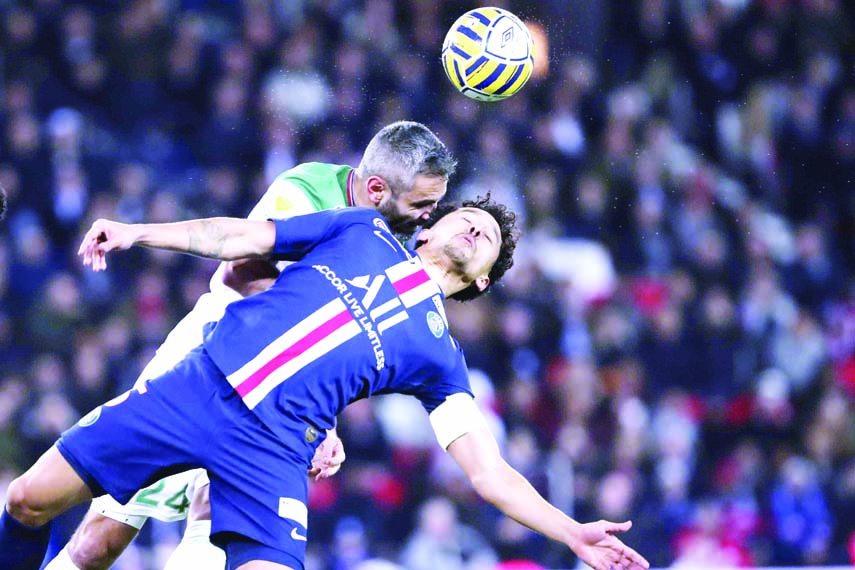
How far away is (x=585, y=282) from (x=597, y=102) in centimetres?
183

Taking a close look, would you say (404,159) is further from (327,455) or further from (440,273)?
(327,455)

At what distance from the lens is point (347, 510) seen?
7.68 metres

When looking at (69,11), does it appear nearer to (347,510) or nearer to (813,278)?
(347,510)

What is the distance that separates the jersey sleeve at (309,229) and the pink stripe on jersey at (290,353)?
11.3 inches

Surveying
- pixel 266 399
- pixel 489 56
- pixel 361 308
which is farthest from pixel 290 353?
pixel 489 56

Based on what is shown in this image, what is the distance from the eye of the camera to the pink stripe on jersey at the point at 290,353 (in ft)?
12.4

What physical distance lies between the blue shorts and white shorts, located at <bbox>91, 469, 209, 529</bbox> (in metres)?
0.72

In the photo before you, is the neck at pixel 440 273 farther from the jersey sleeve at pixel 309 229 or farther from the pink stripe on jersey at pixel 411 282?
the jersey sleeve at pixel 309 229

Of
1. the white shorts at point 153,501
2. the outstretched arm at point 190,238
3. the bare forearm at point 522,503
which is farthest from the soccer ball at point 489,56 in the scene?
the white shorts at point 153,501

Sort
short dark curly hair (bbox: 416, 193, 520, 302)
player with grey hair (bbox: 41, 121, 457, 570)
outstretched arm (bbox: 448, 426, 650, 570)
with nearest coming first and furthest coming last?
outstretched arm (bbox: 448, 426, 650, 570), player with grey hair (bbox: 41, 121, 457, 570), short dark curly hair (bbox: 416, 193, 520, 302)

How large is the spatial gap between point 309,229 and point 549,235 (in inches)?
219

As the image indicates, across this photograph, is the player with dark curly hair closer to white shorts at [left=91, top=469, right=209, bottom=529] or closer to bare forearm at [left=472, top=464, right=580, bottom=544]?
bare forearm at [left=472, top=464, right=580, bottom=544]

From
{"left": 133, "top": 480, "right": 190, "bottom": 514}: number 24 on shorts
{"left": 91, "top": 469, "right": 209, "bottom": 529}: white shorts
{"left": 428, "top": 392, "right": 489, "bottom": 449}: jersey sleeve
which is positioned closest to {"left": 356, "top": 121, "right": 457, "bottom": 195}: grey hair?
{"left": 428, "top": 392, "right": 489, "bottom": 449}: jersey sleeve

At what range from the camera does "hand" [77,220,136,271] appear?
3602mm
